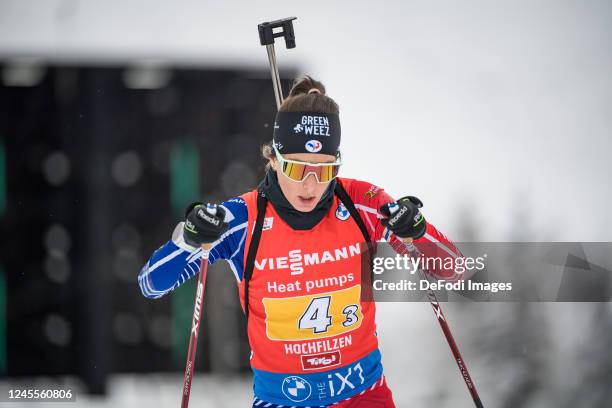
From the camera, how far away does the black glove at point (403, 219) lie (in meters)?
2.08

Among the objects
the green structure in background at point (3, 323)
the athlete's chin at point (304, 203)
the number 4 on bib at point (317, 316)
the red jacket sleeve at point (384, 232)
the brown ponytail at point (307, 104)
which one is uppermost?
the brown ponytail at point (307, 104)

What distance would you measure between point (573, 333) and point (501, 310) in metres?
0.51

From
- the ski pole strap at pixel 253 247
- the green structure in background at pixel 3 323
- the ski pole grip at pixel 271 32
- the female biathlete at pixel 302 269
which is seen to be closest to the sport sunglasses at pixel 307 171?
the female biathlete at pixel 302 269

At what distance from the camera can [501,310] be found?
14.5 feet

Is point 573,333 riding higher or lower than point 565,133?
lower

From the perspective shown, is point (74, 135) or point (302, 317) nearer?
point (302, 317)

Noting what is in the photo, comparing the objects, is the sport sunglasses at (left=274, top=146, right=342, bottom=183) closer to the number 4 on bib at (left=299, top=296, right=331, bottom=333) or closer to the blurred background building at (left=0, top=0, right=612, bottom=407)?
the number 4 on bib at (left=299, top=296, right=331, bottom=333)

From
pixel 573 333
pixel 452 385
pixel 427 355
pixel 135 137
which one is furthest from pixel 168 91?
pixel 573 333

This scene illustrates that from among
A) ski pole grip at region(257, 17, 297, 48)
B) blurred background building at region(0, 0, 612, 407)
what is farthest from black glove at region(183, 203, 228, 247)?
blurred background building at region(0, 0, 612, 407)

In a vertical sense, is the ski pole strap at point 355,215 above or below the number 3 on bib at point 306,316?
above

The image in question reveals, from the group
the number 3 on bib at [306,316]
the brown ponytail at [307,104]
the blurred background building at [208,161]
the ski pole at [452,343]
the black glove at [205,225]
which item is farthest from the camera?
the blurred background building at [208,161]

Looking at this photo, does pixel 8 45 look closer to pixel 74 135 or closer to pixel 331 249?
pixel 74 135

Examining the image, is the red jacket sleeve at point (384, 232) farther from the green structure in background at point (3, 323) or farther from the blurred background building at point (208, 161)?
the green structure in background at point (3, 323)

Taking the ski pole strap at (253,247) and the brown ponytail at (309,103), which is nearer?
the ski pole strap at (253,247)
